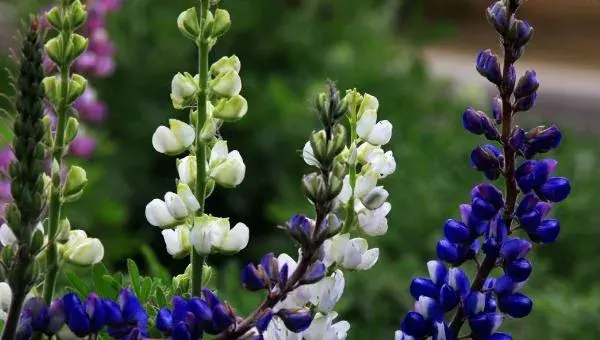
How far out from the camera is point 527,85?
654mm

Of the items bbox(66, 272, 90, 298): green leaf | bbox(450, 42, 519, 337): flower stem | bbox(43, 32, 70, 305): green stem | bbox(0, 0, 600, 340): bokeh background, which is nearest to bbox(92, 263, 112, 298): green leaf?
bbox(66, 272, 90, 298): green leaf

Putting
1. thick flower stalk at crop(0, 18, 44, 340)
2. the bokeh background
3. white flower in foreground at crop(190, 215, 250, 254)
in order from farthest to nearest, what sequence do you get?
the bokeh background → white flower in foreground at crop(190, 215, 250, 254) → thick flower stalk at crop(0, 18, 44, 340)

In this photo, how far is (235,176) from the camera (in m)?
0.63

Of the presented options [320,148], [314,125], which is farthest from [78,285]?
[314,125]

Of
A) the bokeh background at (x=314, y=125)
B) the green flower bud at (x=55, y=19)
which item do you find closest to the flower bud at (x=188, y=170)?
the green flower bud at (x=55, y=19)

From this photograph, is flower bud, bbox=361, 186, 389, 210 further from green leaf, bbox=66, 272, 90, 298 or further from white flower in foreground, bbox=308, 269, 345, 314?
green leaf, bbox=66, 272, 90, 298

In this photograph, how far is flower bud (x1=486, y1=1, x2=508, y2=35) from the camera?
2.12ft

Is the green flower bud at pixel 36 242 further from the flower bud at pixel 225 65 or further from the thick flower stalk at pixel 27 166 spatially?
the flower bud at pixel 225 65

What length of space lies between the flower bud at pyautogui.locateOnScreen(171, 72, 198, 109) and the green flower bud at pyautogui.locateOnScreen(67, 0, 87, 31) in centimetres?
6

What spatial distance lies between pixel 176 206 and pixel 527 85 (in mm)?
208

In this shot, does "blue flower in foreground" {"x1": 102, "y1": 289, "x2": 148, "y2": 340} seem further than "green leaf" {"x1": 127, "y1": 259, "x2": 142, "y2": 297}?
No

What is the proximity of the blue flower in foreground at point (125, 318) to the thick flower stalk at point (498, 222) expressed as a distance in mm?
145

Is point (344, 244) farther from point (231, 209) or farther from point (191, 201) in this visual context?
point (231, 209)

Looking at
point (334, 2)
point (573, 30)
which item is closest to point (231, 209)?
point (334, 2)
